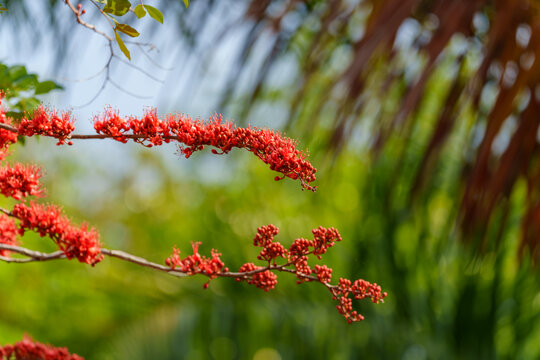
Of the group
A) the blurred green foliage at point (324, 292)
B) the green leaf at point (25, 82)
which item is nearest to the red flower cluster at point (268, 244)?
the green leaf at point (25, 82)

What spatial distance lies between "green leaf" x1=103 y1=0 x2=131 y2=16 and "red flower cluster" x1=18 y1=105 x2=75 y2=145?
0.15m

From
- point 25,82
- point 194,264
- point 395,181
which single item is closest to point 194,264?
point 194,264

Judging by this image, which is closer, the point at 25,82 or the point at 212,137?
the point at 212,137

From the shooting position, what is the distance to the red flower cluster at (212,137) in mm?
508

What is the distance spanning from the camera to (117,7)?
0.64 meters

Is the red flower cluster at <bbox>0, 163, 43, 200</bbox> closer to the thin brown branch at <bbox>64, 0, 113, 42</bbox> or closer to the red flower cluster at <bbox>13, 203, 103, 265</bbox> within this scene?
the red flower cluster at <bbox>13, 203, 103, 265</bbox>

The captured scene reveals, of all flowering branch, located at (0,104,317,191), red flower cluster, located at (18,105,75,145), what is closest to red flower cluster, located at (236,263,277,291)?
flowering branch, located at (0,104,317,191)

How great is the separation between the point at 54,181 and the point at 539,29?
354 centimetres

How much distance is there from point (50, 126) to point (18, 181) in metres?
0.09

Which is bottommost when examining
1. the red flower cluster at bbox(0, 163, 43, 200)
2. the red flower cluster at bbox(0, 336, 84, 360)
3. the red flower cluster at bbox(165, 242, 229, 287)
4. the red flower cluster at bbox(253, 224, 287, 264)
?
the red flower cluster at bbox(0, 336, 84, 360)

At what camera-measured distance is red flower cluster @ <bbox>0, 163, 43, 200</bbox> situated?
1.94ft

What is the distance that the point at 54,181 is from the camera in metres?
4.00

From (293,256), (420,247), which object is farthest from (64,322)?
(293,256)

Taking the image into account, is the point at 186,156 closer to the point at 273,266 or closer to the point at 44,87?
the point at 273,266
